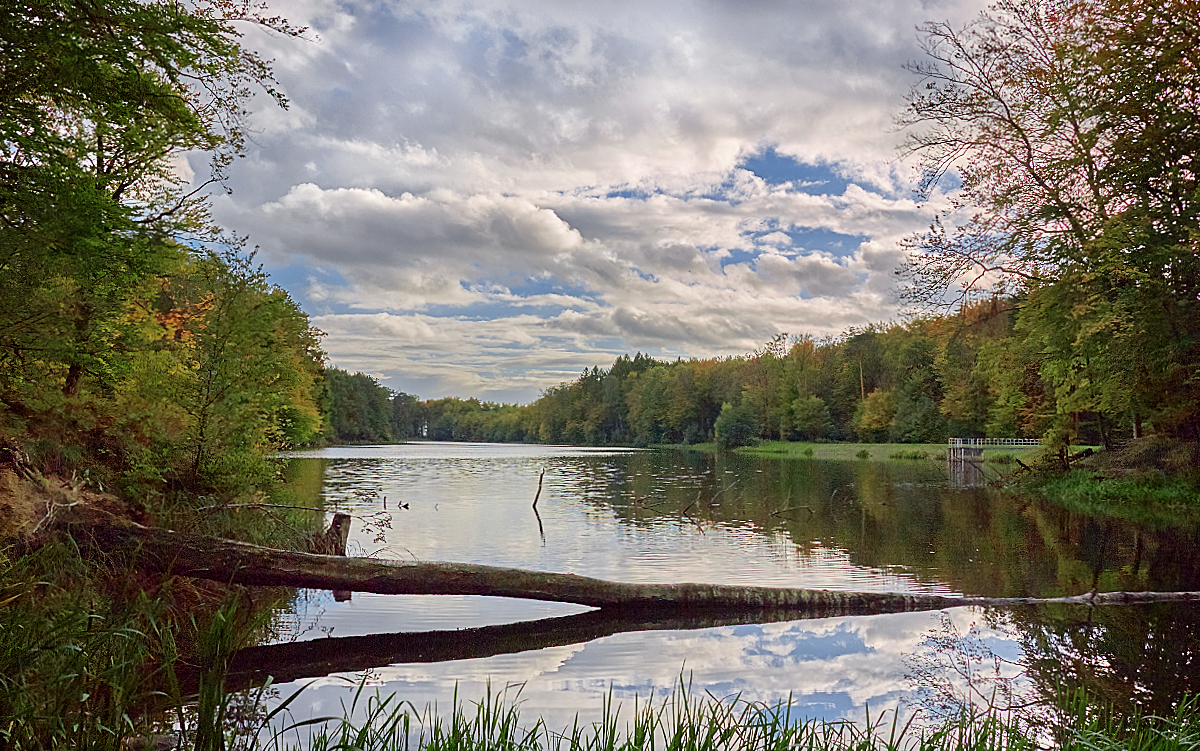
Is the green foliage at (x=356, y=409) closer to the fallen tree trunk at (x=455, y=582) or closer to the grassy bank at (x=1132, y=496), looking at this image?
the grassy bank at (x=1132, y=496)

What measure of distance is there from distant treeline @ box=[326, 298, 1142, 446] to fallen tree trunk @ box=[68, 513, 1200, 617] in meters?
16.3

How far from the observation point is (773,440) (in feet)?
290

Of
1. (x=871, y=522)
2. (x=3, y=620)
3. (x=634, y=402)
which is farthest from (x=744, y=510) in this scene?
(x=634, y=402)

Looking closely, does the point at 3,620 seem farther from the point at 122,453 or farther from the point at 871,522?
the point at 871,522

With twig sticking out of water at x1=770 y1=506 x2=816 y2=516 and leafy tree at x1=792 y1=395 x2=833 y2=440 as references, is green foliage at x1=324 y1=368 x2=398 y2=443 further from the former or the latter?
twig sticking out of water at x1=770 y1=506 x2=816 y2=516

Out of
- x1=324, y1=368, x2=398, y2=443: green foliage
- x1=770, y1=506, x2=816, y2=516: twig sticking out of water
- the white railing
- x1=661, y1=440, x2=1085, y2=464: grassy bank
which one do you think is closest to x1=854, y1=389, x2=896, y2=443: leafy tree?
x1=661, y1=440, x2=1085, y2=464: grassy bank

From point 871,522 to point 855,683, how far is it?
13.5m

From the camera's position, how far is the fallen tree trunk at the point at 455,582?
883 centimetres

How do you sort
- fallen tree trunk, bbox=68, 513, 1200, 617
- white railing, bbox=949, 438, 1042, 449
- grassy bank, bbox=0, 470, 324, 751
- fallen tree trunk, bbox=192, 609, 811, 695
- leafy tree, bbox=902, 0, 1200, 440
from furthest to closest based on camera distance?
white railing, bbox=949, 438, 1042, 449, leafy tree, bbox=902, 0, 1200, 440, fallen tree trunk, bbox=68, 513, 1200, 617, fallen tree trunk, bbox=192, 609, 811, 695, grassy bank, bbox=0, 470, 324, 751

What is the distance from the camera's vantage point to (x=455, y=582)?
9.46 metres

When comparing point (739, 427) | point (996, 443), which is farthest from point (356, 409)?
point (996, 443)

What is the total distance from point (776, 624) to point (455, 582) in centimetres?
382

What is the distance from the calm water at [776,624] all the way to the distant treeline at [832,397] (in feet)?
22.3

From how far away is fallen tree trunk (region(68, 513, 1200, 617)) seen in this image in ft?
29.0
